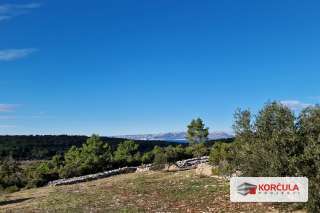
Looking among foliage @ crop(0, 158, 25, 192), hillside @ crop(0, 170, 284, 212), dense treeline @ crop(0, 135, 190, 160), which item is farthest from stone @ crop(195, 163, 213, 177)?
dense treeline @ crop(0, 135, 190, 160)

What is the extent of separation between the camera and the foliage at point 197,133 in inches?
3593

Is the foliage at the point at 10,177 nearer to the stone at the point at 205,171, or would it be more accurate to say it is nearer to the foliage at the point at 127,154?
the foliage at the point at 127,154

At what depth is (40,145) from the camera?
16112 cm

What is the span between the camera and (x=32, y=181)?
2466 inches

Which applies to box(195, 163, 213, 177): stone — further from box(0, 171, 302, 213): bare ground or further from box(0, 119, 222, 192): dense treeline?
box(0, 119, 222, 192): dense treeline

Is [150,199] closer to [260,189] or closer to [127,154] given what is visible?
[260,189]

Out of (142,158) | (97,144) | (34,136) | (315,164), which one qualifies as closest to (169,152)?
(142,158)

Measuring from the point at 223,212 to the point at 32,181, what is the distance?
4140cm

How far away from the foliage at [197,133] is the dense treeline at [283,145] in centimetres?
6464

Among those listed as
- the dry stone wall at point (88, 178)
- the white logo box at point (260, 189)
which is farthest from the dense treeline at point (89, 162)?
the white logo box at point (260, 189)

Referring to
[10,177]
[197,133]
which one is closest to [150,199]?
[10,177]

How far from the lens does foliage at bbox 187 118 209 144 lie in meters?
91.2

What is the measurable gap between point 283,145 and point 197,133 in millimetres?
68624

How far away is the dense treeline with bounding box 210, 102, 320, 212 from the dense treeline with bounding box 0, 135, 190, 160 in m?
110
